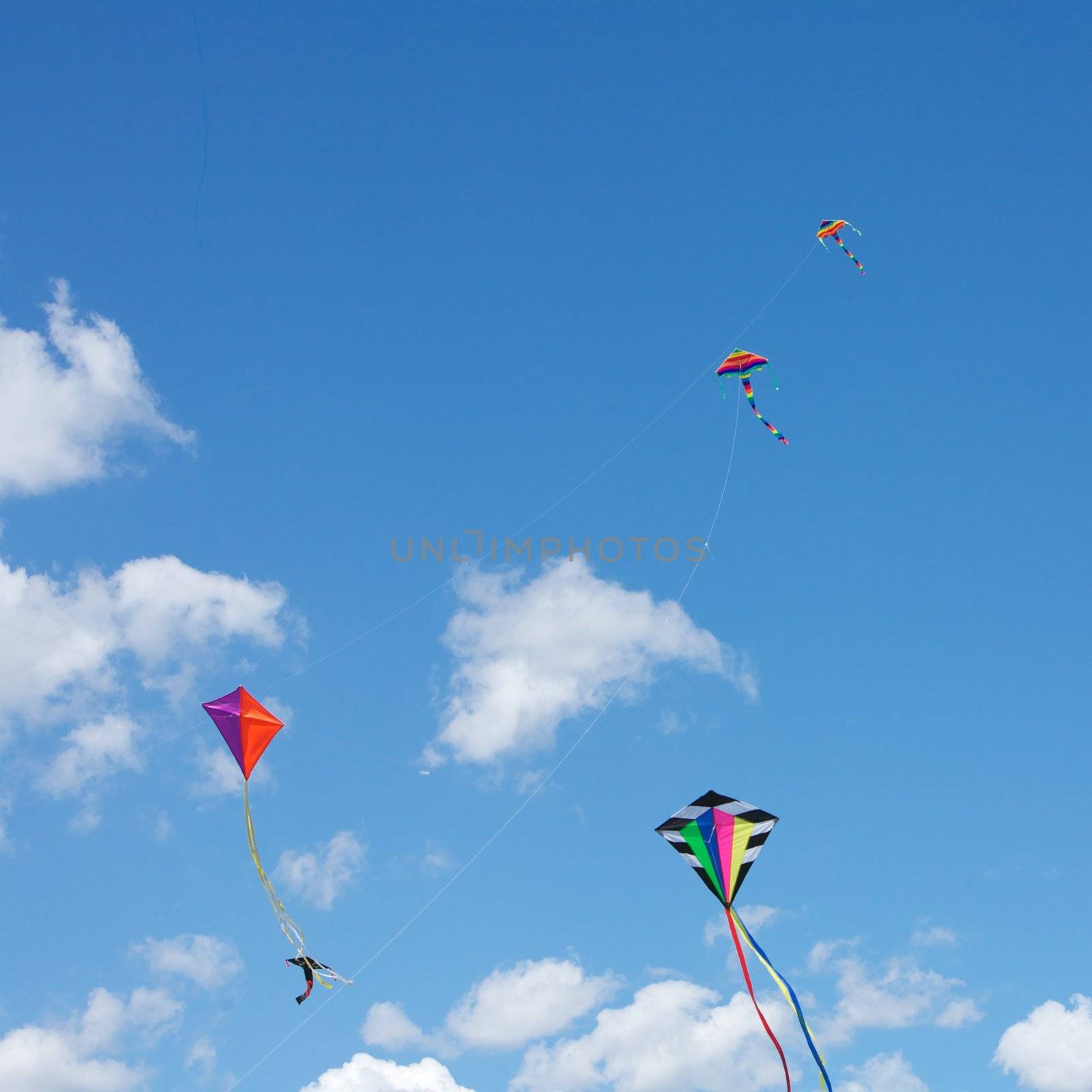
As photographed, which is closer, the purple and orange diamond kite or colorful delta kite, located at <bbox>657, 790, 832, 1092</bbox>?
colorful delta kite, located at <bbox>657, 790, 832, 1092</bbox>

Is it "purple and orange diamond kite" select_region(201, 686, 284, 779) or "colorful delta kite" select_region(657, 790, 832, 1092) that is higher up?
"purple and orange diamond kite" select_region(201, 686, 284, 779)

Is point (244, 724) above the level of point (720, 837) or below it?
above

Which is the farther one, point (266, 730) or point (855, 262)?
point (855, 262)

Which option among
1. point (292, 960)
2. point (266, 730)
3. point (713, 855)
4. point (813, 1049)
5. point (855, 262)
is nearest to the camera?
point (813, 1049)

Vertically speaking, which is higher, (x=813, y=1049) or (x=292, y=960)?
(x=292, y=960)

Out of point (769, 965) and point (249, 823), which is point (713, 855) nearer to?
point (769, 965)

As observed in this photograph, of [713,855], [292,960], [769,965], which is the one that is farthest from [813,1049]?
[292,960]

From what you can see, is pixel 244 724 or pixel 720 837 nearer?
pixel 720 837

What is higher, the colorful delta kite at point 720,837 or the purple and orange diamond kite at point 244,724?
the purple and orange diamond kite at point 244,724

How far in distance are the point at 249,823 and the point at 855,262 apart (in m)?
21.2

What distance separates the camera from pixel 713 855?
66.7ft

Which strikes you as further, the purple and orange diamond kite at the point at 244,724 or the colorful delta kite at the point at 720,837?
the purple and orange diamond kite at the point at 244,724

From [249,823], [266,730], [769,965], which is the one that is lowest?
[769,965]

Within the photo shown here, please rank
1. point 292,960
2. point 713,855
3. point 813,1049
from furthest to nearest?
1. point 292,960
2. point 713,855
3. point 813,1049
